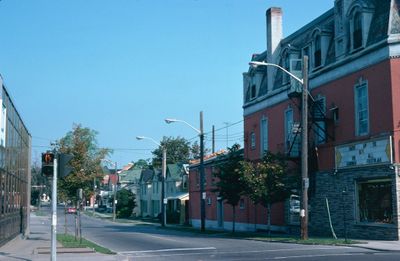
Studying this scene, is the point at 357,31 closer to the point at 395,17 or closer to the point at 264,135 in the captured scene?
the point at 395,17

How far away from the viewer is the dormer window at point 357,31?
1119 inches

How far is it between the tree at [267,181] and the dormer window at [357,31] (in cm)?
732

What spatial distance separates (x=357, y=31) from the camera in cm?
2870

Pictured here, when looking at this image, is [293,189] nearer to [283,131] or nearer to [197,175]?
[283,131]

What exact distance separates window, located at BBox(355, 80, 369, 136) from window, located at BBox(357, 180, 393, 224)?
8.18 feet

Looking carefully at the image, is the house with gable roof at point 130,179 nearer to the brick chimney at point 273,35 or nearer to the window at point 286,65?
the brick chimney at point 273,35

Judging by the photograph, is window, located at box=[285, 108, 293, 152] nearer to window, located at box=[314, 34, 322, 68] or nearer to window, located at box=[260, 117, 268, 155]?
window, located at box=[260, 117, 268, 155]

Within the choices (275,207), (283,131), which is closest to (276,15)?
(283,131)

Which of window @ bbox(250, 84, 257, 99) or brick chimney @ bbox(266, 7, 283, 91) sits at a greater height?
brick chimney @ bbox(266, 7, 283, 91)

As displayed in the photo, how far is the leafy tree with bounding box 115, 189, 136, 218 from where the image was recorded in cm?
8419

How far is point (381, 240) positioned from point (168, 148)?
283ft

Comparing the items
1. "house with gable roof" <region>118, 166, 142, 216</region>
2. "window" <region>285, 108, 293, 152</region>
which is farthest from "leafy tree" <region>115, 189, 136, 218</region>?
"window" <region>285, 108, 293, 152</region>

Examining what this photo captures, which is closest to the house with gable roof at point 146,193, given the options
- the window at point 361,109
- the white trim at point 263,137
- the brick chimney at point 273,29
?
the white trim at point 263,137

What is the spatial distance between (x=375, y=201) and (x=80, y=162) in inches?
581
